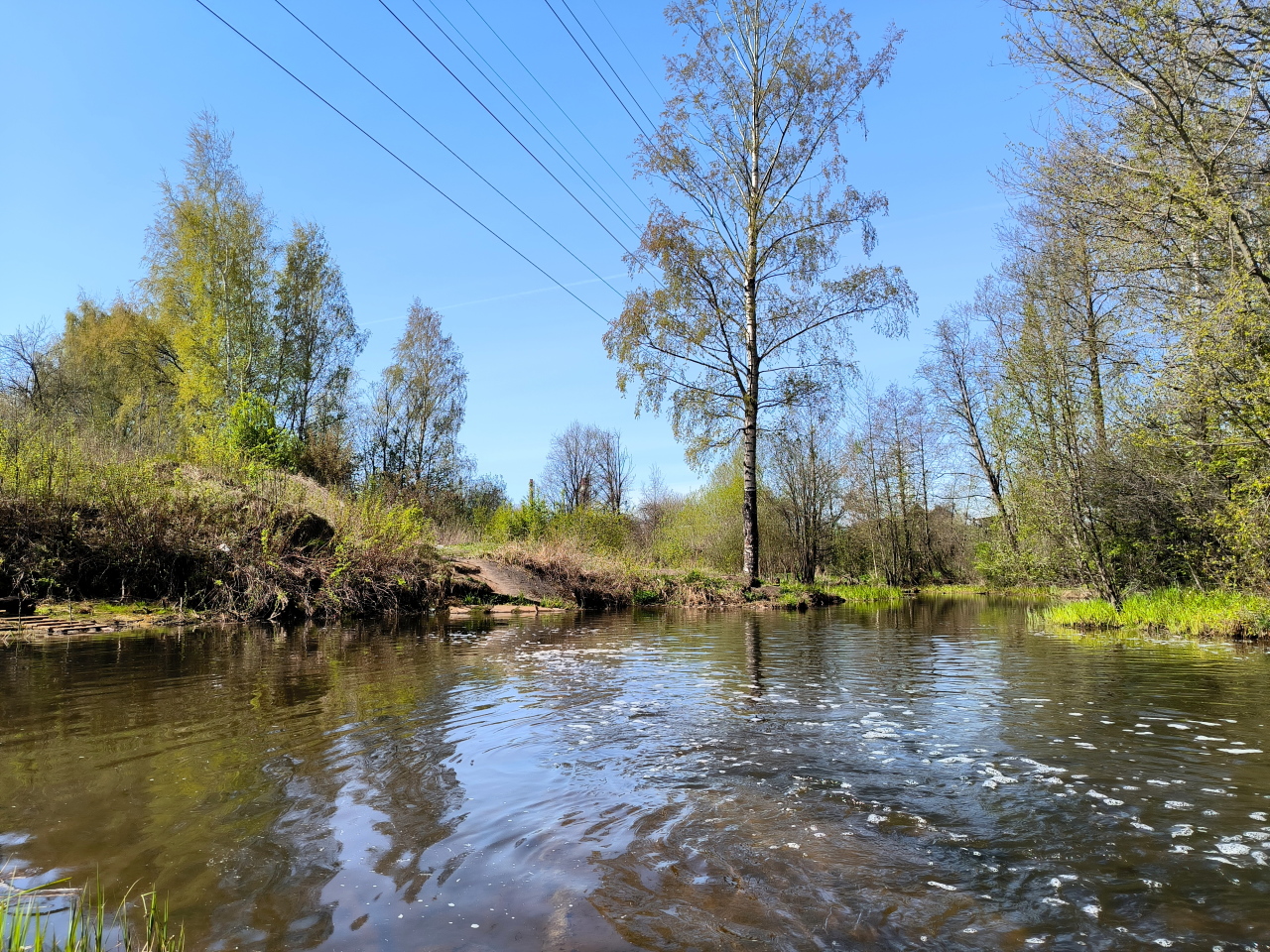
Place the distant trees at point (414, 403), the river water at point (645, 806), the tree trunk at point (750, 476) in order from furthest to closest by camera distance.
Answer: the distant trees at point (414, 403)
the tree trunk at point (750, 476)
the river water at point (645, 806)

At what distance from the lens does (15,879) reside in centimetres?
230

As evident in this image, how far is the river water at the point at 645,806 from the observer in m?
2.14

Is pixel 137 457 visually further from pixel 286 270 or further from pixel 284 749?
pixel 286 270

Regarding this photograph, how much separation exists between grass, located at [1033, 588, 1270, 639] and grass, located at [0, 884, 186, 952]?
40.0ft

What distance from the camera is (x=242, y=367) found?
25.7 m

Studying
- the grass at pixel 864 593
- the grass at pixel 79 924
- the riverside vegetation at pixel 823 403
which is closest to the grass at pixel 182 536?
the riverside vegetation at pixel 823 403

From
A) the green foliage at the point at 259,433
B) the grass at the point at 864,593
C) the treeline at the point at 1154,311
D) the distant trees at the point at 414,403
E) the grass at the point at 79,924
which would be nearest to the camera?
the grass at the point at 79,924

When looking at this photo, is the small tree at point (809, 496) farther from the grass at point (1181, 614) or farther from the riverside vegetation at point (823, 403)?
the grass at point (1181, 614)

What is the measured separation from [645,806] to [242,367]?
27.4 meters

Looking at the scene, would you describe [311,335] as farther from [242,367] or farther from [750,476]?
[750,476]

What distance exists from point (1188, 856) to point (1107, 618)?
35.5 ft

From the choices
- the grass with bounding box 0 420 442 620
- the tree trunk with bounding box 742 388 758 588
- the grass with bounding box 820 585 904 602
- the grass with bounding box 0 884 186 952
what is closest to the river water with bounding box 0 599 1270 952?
the grass with bounding box 0 884 186 952

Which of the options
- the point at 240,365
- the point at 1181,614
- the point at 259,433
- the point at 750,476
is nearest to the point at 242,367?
the point at 240,365

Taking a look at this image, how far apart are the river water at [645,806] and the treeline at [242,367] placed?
39.4 ft
